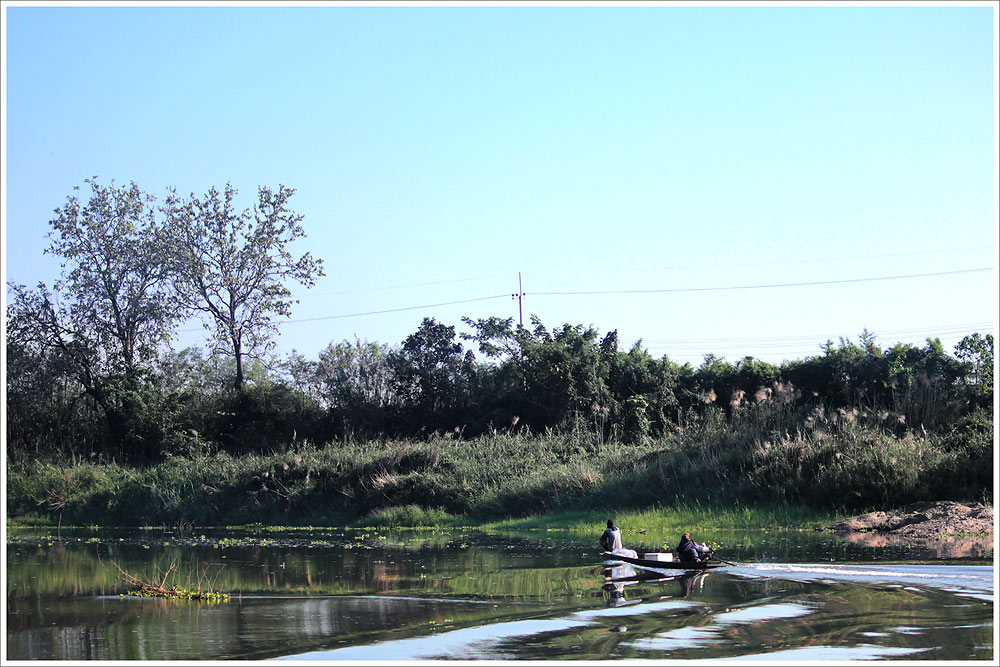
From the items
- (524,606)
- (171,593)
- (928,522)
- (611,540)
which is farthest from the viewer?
(928,522)

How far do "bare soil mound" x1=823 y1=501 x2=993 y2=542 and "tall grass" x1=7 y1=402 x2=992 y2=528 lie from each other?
93 centimetres

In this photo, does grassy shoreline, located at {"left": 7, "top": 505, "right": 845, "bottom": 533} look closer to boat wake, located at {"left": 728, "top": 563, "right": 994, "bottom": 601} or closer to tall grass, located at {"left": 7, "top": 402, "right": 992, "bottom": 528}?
tall grass, located at {"left": 7, "top": 402, "right": 992, "bottom": 528}

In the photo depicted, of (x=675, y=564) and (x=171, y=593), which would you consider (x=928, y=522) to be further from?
(x=171, y=593)

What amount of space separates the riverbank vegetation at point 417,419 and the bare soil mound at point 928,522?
0.94 metres

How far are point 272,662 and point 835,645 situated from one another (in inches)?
261

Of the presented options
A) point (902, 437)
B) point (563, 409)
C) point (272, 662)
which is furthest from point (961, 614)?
point (563, 409)

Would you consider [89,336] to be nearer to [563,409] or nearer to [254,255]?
[254,255]

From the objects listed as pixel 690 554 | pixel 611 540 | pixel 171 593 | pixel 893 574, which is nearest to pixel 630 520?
pixel 611 540

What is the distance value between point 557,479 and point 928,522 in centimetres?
1162

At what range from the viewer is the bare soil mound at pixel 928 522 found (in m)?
25.2

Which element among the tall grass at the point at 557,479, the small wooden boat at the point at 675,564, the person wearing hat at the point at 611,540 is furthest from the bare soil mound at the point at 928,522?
the person wearing hat at the point at 611,540

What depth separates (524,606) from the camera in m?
17.1

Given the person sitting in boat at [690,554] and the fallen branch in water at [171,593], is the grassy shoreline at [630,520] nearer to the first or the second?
the person sitting in boat at [690,554]

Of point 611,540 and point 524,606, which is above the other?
point 611,540
